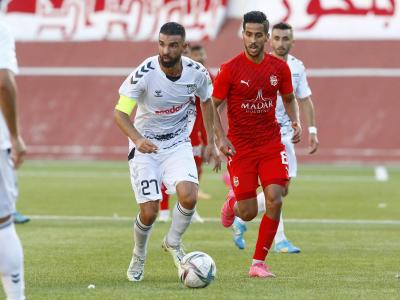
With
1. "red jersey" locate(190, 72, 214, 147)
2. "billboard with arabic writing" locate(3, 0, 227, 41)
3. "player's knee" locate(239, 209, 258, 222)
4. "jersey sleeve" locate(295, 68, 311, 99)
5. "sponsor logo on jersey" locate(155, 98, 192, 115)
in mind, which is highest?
"sponsor logo on jersey" locate(155, 98, 192, 115)

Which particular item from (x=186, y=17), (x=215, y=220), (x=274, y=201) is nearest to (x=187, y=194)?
(x=274, y=201)

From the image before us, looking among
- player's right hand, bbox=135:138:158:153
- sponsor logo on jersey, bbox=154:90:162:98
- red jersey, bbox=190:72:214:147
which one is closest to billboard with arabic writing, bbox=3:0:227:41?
red jersey, bbox=190:72:214:147

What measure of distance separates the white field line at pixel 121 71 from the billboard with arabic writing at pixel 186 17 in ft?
3.61

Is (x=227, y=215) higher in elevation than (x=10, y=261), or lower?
lower

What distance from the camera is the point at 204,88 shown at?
11.0 meters

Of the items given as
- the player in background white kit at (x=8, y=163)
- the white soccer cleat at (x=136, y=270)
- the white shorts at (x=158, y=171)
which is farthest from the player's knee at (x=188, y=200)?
the player in background white kit at (x=8, y=163)

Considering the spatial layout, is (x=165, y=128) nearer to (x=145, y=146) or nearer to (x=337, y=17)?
(x=145, y=146)

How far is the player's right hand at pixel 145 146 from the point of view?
9.99 meters

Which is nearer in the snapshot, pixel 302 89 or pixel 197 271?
pixel 197 271

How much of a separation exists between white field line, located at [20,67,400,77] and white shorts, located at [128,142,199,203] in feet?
75.2

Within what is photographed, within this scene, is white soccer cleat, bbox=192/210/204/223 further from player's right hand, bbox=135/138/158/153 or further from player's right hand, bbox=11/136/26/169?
player's right hand, bbox=11/136/26/169

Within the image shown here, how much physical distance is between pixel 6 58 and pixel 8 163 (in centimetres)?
69

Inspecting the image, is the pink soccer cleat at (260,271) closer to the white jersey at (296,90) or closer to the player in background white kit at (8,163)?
the white jersey at (296,90)

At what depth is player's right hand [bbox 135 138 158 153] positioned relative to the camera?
999cm
